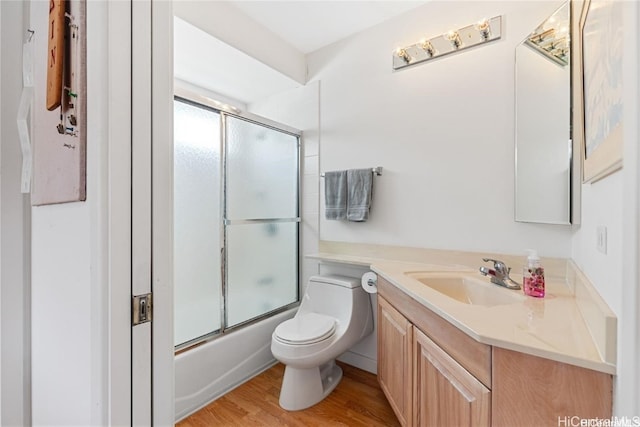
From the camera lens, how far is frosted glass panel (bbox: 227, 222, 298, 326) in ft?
6.80

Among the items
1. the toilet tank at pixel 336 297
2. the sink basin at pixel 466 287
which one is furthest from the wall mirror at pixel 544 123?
the toilet tank at pixel 336 297

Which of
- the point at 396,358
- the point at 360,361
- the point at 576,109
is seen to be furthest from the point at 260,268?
the point at 576,109

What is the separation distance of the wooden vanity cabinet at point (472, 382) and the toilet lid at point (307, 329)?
1.50ft

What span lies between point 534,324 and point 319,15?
7.19 ft

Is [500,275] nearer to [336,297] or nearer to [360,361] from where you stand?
[336,297]

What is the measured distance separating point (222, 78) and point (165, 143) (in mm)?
1986

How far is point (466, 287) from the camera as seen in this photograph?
4.93 feet

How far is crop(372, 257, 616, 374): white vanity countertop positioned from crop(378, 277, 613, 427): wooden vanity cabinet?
4cm

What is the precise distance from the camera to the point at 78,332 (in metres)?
0.65

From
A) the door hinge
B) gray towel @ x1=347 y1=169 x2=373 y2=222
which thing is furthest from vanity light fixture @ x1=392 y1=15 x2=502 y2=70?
the door hinge

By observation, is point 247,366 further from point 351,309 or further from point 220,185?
point 220,185

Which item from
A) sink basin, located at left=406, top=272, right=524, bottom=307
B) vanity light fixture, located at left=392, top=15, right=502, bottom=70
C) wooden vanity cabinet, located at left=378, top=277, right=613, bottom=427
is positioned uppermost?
vanity light fixture, located at left=392, top=15, right=502, bottom=70

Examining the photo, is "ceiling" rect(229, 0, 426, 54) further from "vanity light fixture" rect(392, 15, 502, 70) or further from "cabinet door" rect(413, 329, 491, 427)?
"cabinet door" rect(413, 329, 491, 427)

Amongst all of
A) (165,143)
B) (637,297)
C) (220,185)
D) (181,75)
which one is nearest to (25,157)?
(165,143)
